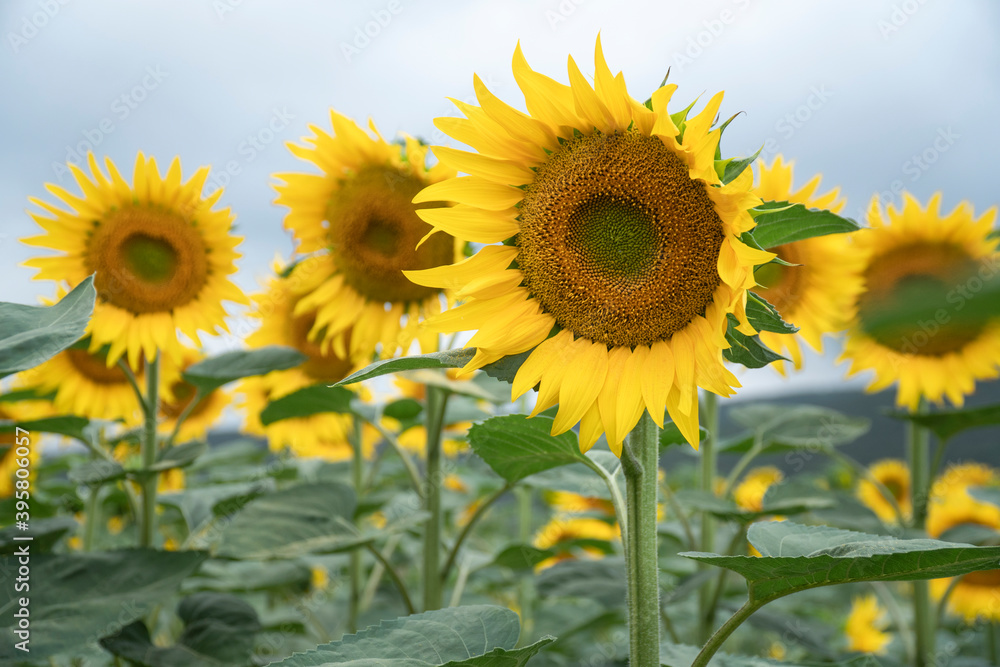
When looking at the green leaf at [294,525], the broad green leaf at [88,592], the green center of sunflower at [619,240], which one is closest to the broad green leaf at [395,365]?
the green center of sunflower at [619,240]

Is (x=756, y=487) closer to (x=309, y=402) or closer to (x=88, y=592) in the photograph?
(x=309, y=402)

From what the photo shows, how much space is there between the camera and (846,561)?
1.11 m

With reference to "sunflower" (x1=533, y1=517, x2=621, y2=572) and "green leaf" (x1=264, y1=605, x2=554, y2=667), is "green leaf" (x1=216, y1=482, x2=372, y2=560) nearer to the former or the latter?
"green leaf" (x1=264, y1=605, x2=554, y2=667)

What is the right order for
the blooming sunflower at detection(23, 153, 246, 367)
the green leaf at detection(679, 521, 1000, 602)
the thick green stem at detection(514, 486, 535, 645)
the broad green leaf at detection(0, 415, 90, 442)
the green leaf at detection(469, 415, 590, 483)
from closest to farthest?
the green leaf at detection(679, 521, 1000, 602) → the green leaf at detection(469, 415, 590, 483) → the broad green leaf at detection(0, 415, 90, 442) → the blooming sunflower at detection(23, 153, 246, 367) → the thick green stem at detection(514, 486, 535, 645)

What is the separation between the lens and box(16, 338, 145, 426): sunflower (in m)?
3.12

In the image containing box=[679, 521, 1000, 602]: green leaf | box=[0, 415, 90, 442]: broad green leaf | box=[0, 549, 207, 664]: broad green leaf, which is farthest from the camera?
box=[0, 415, 90, 442]: broad green leaf

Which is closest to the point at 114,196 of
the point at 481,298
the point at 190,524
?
the point at 190,524

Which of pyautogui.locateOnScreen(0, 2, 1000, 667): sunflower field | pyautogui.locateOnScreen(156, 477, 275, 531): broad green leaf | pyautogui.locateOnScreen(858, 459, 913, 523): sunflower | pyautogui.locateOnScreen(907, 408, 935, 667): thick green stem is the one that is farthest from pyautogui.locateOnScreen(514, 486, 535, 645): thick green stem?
pyautogui.locateOnScreen(858, 459, 913, 523): sunflower

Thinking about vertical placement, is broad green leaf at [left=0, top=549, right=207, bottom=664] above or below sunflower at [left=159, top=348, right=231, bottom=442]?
below

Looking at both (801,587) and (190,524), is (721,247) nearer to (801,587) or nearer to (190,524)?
(801,587)

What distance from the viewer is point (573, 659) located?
137 inches

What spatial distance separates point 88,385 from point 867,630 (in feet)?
14.8

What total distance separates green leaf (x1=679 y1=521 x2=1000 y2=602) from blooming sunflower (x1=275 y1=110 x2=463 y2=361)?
1.45 metres

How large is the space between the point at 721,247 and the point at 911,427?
2.26 m
